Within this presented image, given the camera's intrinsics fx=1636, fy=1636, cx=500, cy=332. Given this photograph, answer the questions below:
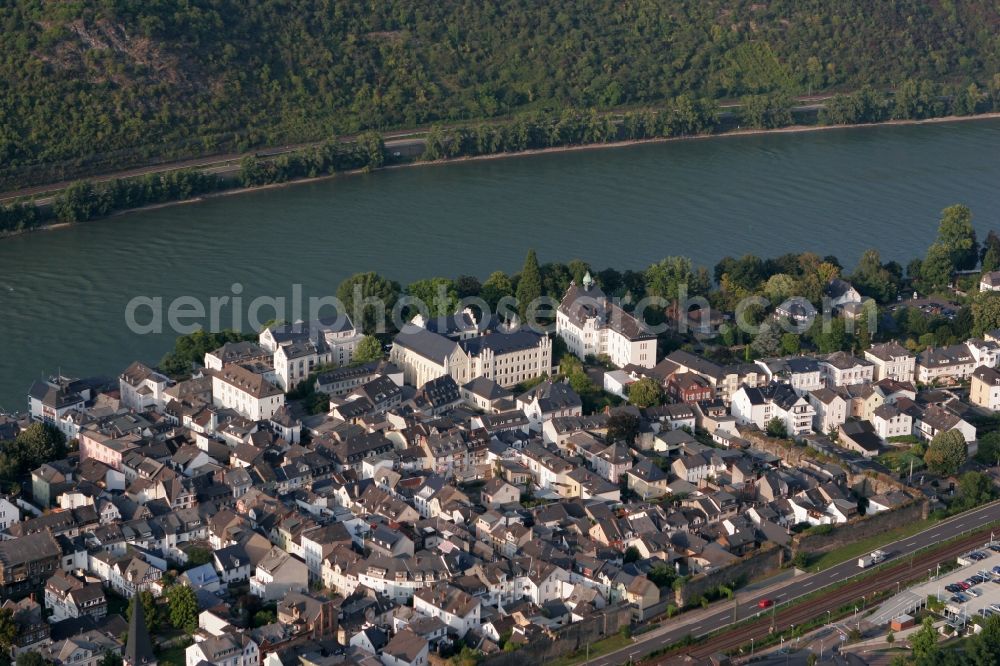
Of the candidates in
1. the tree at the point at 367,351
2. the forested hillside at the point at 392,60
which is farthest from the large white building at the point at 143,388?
the forested hillside at the point at 392,60

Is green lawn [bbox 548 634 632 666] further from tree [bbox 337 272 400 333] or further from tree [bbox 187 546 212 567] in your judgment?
tree [bbox 337 272 400 333]

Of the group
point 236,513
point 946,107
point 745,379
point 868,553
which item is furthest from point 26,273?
point 946,107

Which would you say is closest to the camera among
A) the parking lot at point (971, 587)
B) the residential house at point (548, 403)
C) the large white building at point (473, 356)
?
the parking lot at point (971, 587)

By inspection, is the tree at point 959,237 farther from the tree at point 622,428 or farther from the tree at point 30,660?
the tree at point 30,660

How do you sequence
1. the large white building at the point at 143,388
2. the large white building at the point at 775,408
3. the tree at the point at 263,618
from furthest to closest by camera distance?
the large white building at the point at 143,388 → the large white building at the point at 775,408 → the tree at the point at 263,618

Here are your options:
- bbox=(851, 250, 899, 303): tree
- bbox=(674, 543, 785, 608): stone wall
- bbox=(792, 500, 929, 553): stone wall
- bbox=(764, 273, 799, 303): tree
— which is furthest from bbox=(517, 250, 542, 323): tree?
bbox=(674, 543, 785, 608): stone wall

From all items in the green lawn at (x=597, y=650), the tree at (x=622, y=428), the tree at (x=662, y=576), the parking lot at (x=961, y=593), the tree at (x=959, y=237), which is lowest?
the parking lot at (x=961, y=593)
